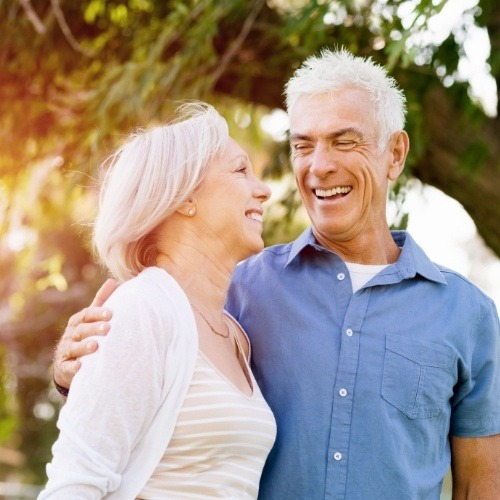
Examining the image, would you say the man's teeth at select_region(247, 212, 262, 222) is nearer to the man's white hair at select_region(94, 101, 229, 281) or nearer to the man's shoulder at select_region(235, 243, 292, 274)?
the man's white hair at select_region(94, 101, 229, 281)

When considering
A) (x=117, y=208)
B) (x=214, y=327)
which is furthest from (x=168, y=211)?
(x=214, y=327)

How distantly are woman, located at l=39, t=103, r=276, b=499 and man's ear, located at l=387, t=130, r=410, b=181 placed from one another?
62cm

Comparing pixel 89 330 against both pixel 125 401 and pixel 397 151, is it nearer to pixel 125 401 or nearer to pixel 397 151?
pixel 125 401

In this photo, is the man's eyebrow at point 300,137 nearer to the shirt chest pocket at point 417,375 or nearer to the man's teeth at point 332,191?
the man's teeth at point 332,191

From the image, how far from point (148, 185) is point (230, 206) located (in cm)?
23

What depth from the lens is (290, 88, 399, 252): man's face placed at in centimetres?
292

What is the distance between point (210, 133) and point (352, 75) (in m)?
0.63

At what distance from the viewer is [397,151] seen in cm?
315

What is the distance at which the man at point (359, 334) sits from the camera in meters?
2.66

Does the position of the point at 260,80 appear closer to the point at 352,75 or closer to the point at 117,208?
the point at 352,75

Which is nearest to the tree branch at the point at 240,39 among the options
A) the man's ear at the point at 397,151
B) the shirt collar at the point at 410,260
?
the man's ear at the point at 397,151

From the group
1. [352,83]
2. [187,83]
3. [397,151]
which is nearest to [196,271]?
[352,83]

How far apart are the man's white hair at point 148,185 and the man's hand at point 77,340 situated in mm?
166

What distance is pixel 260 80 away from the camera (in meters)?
5.59
